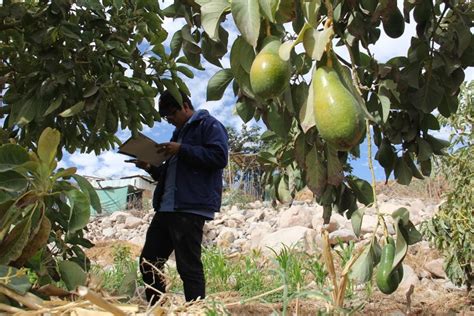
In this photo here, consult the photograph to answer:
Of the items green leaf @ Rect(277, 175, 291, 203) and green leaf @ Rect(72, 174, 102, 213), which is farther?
green leaf @ Rect(277, 175, 291, 203)

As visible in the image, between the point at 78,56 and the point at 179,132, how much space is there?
3.28 ft

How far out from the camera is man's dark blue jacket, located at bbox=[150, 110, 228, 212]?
2.86 m

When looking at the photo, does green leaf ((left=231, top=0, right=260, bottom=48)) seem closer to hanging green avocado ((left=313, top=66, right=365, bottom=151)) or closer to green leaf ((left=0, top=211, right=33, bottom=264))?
hanging green avocado ((left=313, top=66, right=365, bottom=151))

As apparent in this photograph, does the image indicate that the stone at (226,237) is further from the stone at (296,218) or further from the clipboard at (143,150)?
the clipboard at (143,150)

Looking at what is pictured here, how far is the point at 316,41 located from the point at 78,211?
0.58m

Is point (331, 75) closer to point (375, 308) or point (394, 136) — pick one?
point (394, 136)

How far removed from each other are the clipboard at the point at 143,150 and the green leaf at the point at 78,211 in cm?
182

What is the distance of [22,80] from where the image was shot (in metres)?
2.53

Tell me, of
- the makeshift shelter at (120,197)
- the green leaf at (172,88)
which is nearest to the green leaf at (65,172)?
the green leaf at (172,88)

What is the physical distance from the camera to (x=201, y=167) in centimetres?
292

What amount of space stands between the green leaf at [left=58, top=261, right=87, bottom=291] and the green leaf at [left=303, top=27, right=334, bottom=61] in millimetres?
550

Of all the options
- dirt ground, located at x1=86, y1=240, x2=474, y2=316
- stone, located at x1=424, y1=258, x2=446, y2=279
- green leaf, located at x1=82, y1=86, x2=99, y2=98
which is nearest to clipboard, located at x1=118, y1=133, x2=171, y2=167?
green leaf, located at x1=82, y1=86, x2=99, y2=98

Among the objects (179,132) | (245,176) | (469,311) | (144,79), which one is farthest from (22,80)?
(245,176)

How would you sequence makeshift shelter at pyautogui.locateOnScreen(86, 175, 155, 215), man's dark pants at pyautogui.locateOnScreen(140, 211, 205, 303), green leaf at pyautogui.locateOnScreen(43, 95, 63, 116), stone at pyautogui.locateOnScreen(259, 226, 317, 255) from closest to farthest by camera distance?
green leaf at pyautogui.locateOnScreen(43, 95, 63, 116) < man's dark pants at pyautogui.locateOnScreen(140, 211, 205, 303) < stone at pyautogui.locateOnScreen(259, 226, 317, 255) < makeshift shelter at pyautogui.locateOnScreen(86, 175, 155, 215)
